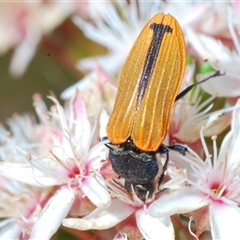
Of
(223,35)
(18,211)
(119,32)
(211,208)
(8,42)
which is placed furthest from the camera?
(8,42)

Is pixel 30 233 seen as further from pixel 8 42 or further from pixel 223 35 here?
pixel 8 42

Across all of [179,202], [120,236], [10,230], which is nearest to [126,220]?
[120,236]

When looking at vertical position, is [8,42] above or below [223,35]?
above

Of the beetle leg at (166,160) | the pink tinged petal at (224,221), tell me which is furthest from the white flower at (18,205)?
the pink tinged petal at (224,221)

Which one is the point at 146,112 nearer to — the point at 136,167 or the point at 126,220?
the point at 136,167

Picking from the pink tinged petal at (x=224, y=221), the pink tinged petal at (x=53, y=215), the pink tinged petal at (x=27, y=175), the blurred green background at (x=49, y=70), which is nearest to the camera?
the pink tinged petal at (x=224, y=221)

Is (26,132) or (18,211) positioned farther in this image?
(26,132)

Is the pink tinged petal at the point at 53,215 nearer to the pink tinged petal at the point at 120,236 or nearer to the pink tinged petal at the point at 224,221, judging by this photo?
the pink tinged petal at the point at 120,236

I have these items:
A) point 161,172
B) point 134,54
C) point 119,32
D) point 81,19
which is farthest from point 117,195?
point 81,19
